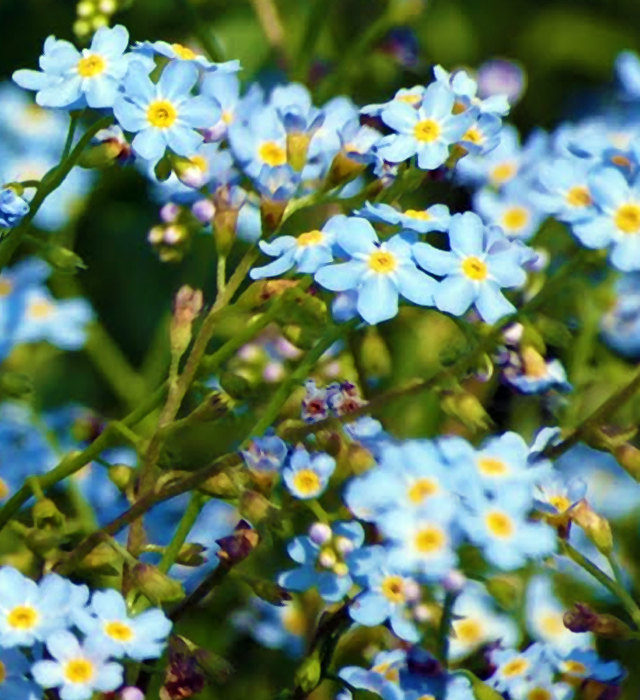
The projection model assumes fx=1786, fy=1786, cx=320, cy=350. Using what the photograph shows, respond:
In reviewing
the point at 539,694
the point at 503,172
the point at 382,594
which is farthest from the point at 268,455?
the point at 503,172

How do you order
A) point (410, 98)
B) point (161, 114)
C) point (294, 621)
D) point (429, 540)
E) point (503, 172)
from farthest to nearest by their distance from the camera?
1. point (503, 172)
2. point (294, 621)
3. point (410, 98)
4. point (161, 114)
5. point (429, 540)

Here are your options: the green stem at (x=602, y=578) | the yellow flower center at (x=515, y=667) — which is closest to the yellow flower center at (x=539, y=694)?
the yellow flower center at (x=515, y=667)

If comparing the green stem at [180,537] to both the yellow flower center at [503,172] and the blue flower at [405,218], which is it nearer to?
the blue flower at [405,218]

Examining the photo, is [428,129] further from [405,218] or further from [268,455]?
[268,455]

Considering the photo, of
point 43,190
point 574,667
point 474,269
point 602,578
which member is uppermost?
point 43,190

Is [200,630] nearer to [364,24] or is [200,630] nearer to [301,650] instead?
[301,650]

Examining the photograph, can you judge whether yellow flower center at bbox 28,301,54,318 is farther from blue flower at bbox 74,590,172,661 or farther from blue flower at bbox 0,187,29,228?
blue flower at bbox 74,590,172,661
